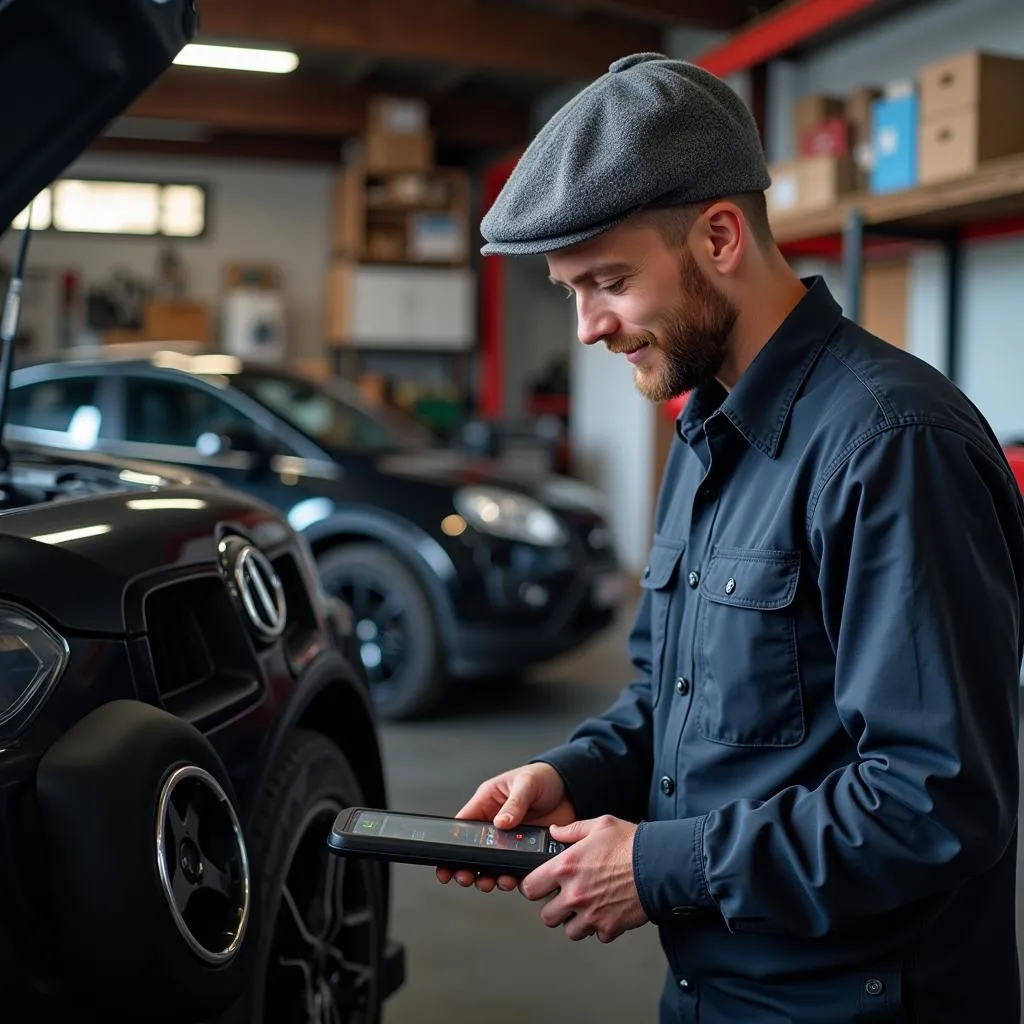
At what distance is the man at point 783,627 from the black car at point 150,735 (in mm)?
289

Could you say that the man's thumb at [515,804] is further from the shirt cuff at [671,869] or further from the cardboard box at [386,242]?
the cardboard box at [386,242]

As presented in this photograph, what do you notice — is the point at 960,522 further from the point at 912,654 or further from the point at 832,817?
the point at 832,817

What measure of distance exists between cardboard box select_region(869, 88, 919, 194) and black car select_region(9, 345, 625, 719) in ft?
6.06

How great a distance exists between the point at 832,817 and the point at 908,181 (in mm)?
4722

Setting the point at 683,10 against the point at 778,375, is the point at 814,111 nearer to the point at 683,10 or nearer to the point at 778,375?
the point at 683,10

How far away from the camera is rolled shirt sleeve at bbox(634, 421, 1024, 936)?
107 cm

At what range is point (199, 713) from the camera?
1.51m

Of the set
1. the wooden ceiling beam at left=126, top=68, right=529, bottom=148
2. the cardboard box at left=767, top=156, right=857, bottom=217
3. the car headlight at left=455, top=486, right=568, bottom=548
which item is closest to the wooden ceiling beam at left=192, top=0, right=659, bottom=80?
the wooden ceiling beam at left=126, top=68, right=529, bottom=148

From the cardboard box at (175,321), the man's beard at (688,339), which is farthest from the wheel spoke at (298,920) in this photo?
the cardboard box at (175,321)

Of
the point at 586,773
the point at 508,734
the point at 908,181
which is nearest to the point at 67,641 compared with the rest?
the point at 586,773

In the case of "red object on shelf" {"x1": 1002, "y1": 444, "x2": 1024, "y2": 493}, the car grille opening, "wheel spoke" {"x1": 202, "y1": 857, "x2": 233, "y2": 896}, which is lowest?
"wheel spoke" {"x1": 202, "y1": 857, "x2": 233, "y2": 896}

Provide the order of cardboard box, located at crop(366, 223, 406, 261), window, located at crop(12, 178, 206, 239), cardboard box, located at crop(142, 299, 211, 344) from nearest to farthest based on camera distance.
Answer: cardboard box, located at crop(366, 223, 406, 261) < cardboard box, located at crop(142, 299, 211, 344) < window, located at crop(12, 178, 206, 239)

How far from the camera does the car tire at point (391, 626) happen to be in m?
5.04

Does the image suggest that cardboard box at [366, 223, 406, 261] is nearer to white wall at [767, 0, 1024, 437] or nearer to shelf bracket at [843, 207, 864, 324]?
white wall at [767, 0, 1024, 437]
